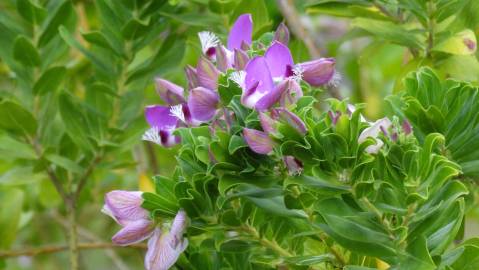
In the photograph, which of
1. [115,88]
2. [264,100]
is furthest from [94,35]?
[264,100]

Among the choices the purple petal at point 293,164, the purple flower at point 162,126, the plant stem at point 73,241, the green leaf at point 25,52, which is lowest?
the plant stem at point 73,241

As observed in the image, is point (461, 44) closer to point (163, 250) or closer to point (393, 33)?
point (393, 33)

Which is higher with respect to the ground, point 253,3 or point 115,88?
point 253,3

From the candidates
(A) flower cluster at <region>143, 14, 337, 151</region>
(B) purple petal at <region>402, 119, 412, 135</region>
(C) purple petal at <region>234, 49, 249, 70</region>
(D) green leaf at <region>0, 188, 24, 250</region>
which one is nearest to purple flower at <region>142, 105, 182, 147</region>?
(A) flower cluster at <region>143, 14, 337, 151</region>

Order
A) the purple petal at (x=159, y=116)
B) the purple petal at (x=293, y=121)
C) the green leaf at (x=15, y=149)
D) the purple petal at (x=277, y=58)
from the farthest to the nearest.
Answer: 1. the green leaf at (x=15, y=149)
2. the purple petal at (x=159, y=116)
3. the purple petal at (x=277, y=58)
4. the purple petal at (x=293, y=121)

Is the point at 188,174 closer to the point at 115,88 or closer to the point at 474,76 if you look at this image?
the point at 474,76

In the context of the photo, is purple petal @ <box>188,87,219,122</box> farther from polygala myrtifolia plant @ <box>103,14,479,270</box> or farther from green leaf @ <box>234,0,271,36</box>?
green leaf @ <box>234,0,271,36</box>

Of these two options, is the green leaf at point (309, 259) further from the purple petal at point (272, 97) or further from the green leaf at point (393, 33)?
the green leaf at point (393, 33)

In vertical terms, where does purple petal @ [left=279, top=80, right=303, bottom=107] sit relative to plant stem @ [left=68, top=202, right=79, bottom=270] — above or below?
above

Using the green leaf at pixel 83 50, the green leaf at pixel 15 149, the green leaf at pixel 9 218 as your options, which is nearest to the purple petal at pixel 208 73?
the green leaf at pixel 83 50
